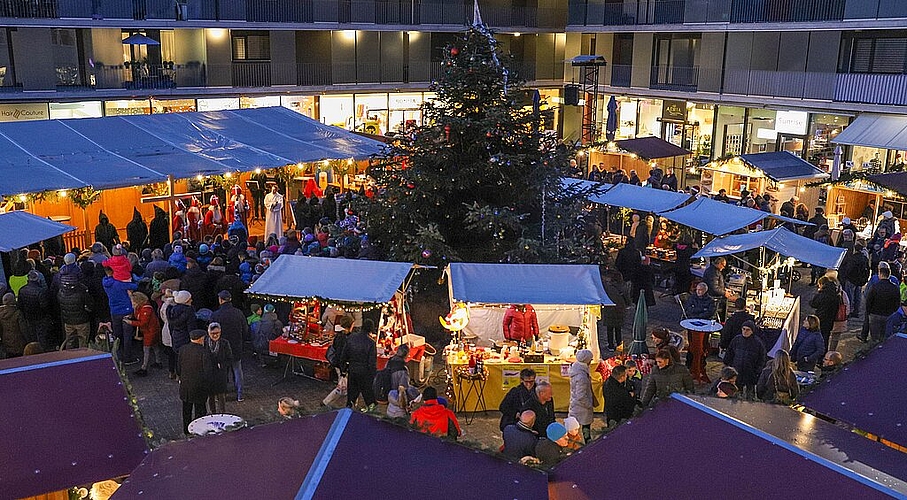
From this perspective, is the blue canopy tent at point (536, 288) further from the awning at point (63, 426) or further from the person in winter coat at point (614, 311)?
the awning at point (63, 426)

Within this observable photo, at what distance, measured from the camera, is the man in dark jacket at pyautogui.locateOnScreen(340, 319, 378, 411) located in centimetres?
992

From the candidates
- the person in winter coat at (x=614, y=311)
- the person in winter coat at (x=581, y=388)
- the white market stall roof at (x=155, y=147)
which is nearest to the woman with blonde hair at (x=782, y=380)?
the person in winter coat at (x=581, y=388)

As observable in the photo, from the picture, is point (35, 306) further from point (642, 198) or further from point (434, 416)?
point (642, 198)

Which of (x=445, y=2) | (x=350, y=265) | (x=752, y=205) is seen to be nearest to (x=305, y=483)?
(x=350, y=265)

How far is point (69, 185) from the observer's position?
16328 mm

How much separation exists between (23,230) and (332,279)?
5.86 meters

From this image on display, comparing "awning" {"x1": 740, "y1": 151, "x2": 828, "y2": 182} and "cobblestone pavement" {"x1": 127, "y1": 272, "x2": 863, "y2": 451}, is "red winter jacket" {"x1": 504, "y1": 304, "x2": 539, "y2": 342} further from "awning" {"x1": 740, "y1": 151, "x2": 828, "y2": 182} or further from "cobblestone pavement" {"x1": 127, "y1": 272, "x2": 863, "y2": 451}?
"awning" {"x1": 740, "y1": 151, "x2": 828, "y2": 182}

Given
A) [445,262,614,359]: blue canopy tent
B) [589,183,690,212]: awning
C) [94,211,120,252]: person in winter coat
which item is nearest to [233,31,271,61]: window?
[94,211,120,252]: person in winter coat

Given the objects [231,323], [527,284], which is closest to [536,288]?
[527,284]

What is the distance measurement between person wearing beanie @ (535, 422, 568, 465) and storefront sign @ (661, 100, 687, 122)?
25.8 metres

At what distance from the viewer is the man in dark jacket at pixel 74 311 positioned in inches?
450

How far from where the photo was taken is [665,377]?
9094 millimetres

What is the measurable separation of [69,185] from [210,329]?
8517 mm

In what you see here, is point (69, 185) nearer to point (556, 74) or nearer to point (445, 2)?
point (445, 2)
